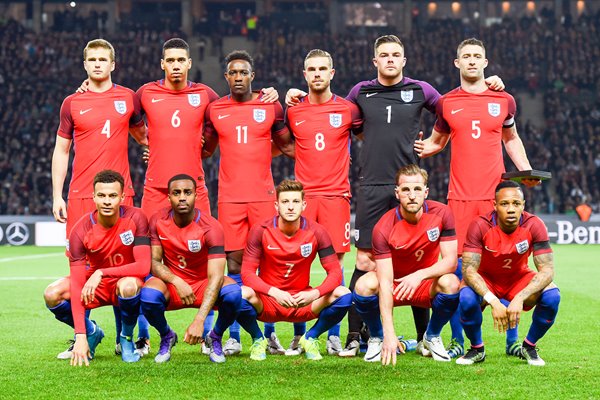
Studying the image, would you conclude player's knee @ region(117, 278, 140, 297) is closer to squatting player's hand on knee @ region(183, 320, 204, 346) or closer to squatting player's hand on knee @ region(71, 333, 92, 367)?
squatting player's hand on knee @ region(71, 333, 92, 367)

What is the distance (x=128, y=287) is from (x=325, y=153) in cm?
183

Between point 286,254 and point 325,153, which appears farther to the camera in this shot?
point 325,153

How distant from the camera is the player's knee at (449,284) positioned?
6.28m

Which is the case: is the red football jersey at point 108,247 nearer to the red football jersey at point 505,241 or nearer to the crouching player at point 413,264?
the crouching player at point 413,264

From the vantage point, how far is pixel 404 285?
6164 mm

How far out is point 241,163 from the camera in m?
7.01

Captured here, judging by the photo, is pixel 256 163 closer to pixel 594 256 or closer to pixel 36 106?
pixel 594 256

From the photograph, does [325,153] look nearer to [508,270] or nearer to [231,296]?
[231,296]

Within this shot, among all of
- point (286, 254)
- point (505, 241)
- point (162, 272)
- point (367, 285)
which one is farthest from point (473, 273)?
point (162, 272)

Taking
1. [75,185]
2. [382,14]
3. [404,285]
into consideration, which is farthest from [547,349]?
[382,14]

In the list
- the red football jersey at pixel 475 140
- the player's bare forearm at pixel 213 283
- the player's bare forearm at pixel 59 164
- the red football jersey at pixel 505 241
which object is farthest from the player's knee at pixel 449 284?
the player's bare forearm at pixel 59 164

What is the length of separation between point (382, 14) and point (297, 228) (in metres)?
28.2

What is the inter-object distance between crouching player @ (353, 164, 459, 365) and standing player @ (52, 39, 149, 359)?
72.6 inches

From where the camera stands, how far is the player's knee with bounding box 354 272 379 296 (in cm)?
634
